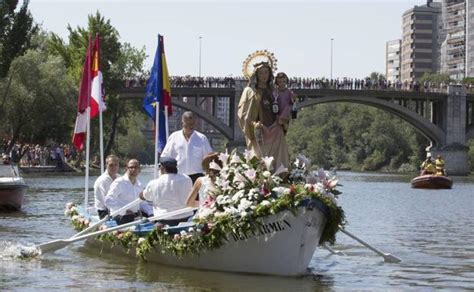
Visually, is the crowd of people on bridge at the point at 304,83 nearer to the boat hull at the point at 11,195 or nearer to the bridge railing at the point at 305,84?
the bridge railing at the point at 305,84

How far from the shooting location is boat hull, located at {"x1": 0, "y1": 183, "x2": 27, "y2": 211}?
2919 cm

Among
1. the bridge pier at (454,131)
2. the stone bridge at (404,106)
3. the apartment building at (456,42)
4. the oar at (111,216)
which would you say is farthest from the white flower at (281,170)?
the apartment building at (456,42)

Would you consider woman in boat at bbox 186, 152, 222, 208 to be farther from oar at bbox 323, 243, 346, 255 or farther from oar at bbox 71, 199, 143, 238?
oar at bbox 323, 243, 346, 255

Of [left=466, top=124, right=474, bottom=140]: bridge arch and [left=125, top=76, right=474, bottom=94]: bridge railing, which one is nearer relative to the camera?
[left=125, top=76, right=474, bottom=94]: bridge railing

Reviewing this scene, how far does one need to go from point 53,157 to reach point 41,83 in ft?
22.9

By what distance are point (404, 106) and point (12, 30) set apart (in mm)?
44416

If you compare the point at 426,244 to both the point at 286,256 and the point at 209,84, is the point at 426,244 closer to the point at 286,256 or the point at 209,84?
the point at 286,256

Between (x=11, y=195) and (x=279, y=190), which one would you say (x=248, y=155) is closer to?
(x=279, y=190)

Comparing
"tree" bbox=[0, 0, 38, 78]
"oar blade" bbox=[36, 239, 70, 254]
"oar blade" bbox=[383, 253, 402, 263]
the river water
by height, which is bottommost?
the river water

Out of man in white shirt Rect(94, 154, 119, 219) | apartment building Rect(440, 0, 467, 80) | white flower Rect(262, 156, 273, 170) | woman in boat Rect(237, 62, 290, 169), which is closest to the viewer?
white flower Rect(262, 156, 273, 170)

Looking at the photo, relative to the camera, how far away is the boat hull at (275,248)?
1525cm

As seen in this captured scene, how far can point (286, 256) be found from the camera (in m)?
15.6

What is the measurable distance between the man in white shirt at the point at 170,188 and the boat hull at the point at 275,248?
0.92 meters

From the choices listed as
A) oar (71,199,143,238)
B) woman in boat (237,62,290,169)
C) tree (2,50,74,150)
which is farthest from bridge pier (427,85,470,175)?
woman in boat (237,62,290,169)
